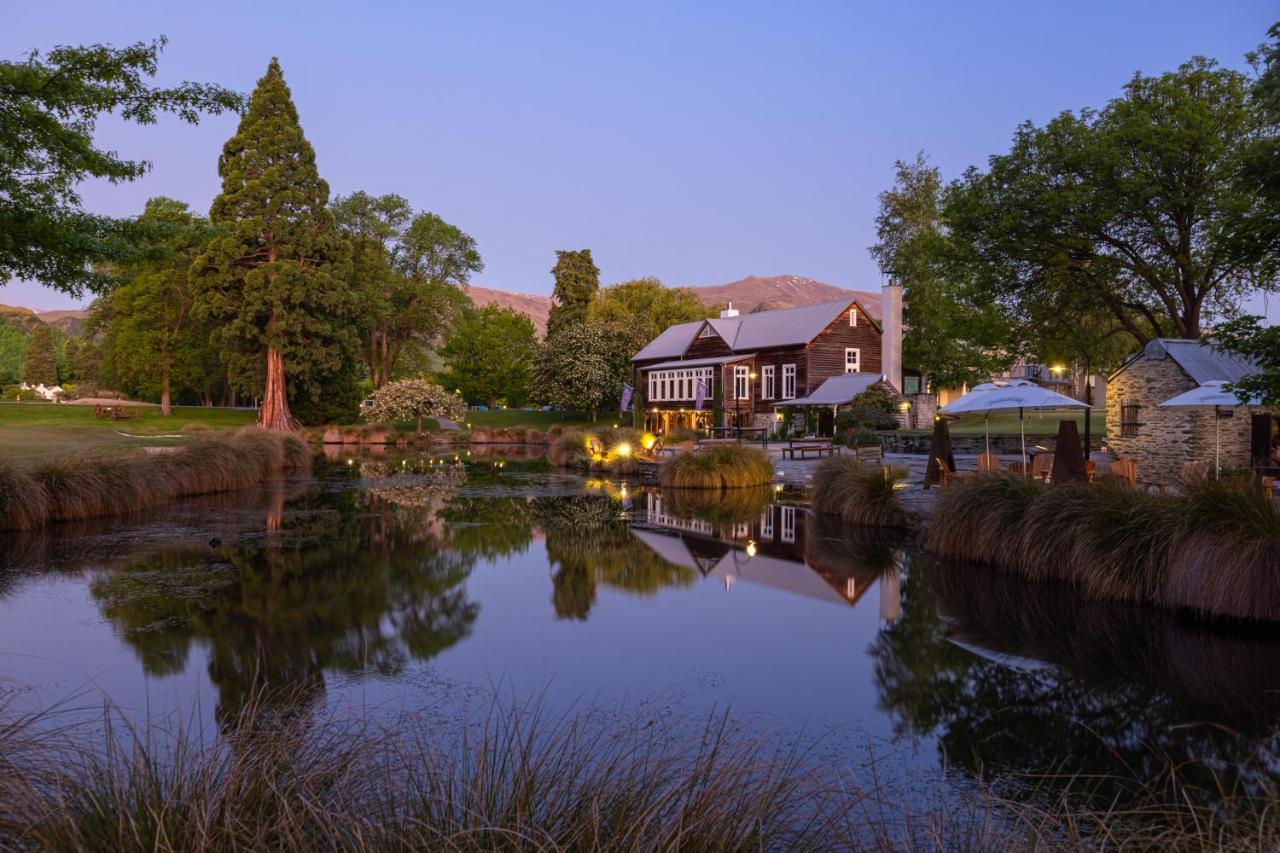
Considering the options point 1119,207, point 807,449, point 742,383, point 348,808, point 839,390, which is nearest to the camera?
point 348,808

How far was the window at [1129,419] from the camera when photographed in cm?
2392

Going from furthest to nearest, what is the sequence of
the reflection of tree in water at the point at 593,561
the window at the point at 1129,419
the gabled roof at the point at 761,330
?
the gabled roof at the point at 761,330
the window at the point at 1129,419
the reflection of tree in water at the point at 593,561

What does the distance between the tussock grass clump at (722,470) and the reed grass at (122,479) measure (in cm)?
1310

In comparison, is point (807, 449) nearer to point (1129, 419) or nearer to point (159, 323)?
point (1129, 419)

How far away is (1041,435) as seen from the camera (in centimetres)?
3434

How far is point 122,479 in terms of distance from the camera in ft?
61.1

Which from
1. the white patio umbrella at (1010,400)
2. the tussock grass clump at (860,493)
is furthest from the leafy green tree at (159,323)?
the white patio umbrella at (1010,400)

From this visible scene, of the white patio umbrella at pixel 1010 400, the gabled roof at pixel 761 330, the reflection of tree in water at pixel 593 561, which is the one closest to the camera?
the reflection of tree in water at pixel 593 561

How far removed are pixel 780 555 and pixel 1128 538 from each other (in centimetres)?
571

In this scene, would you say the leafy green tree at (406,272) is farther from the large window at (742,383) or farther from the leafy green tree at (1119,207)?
the leafy green tree at (1119,207)

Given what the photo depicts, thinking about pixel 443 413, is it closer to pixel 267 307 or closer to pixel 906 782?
pixel 267 307

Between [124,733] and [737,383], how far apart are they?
145 feet

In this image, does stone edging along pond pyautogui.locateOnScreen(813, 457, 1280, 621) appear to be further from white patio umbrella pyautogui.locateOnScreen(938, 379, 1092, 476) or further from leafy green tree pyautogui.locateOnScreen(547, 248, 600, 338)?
leafy green tree pyautogui.locateOnScreen(547, 248, 600, 338)

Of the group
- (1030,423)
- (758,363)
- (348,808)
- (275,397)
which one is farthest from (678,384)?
(348,808)
